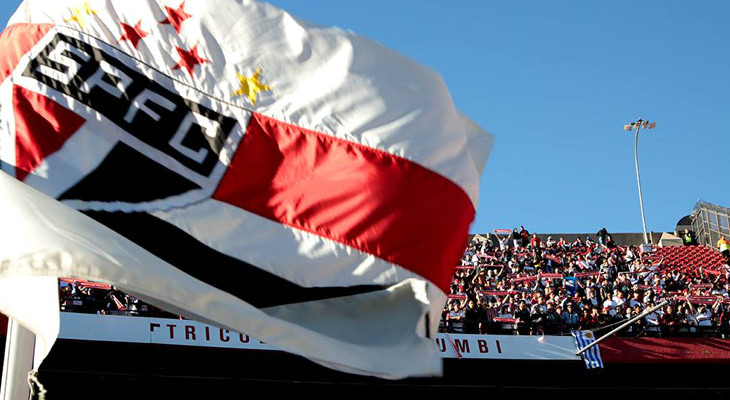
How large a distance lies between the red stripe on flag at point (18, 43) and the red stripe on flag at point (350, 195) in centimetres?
157

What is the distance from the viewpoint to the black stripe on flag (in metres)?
5.35

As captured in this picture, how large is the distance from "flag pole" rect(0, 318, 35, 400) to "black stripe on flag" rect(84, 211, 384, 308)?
3.09ft

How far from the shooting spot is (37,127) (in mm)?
5746

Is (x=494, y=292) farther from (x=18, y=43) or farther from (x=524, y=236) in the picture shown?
(x=18, y=43)

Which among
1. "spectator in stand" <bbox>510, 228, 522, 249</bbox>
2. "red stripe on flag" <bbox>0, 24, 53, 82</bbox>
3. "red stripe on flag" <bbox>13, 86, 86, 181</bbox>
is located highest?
"spectator in stand" <bbox>510, 228, 522, 249</bbox>

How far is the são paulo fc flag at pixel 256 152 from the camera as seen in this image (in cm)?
543

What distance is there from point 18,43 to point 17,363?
8.45ft

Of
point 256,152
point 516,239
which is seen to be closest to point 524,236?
point 516,239

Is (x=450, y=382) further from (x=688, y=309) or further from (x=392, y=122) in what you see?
(x=392, y=122)

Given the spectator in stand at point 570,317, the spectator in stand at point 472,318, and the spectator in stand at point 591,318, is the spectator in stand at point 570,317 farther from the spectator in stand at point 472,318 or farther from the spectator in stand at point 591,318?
the spectator in stand at point 472,318

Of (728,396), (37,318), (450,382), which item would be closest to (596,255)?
(728,396)

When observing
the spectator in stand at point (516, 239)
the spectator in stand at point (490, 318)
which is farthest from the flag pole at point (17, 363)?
the spectator in stand at point (516, 239)

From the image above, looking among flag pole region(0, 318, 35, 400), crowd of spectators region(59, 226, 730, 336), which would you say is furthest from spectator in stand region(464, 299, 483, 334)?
flag pole region(0, 318, 35, 400)

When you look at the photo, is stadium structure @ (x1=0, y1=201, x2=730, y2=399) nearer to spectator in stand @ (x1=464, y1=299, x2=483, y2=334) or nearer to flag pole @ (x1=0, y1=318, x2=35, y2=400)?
spectator in stand @ (x1=464, y1=299, x2=483, y2=334)
